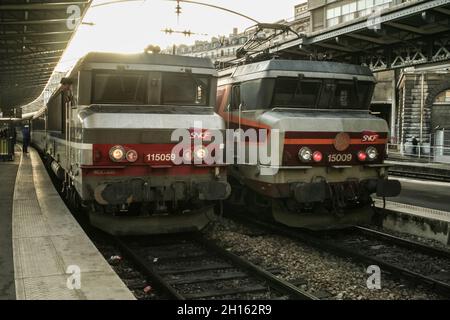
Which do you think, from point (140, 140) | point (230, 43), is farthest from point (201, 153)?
point (230, 43)

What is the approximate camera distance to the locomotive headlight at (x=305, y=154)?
27.9ft

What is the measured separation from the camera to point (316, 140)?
8.62 meters

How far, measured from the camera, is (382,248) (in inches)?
330

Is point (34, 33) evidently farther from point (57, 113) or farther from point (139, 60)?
point (139, 60)

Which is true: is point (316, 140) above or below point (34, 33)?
below

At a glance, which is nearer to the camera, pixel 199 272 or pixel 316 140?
Result: pixel 199 272

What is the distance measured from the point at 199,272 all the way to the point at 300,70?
4.16 m

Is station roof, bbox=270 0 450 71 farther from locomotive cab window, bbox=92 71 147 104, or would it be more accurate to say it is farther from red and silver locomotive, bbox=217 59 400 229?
locomotive cab window, bbox=92 71 147 104

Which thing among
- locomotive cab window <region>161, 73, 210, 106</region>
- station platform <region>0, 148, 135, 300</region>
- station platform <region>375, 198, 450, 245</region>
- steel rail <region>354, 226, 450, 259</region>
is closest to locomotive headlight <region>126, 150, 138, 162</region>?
locomotive cab window <region>161, 73, 210, 106</region>

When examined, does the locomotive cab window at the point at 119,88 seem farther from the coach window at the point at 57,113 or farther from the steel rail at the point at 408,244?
the steel rail at the point at 408,244

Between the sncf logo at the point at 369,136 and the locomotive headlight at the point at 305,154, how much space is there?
1.15 m

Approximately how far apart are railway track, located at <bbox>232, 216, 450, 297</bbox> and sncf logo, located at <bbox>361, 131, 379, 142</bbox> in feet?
5.29
